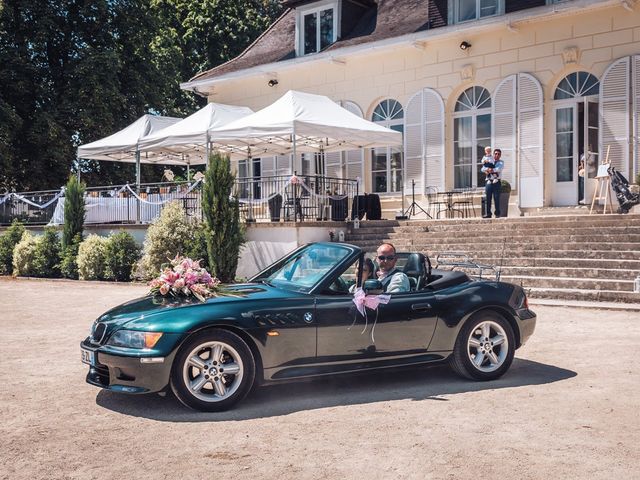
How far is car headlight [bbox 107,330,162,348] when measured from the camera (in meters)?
5.78

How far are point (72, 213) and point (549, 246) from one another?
1299 centimetres

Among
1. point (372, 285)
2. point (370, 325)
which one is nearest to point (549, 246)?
point (370, 325)

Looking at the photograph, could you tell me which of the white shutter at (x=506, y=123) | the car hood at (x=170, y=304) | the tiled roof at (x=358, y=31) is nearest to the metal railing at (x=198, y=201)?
the white shutter at (x=506, y=123)

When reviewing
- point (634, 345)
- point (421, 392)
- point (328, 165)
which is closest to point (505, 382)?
point (421, 392)

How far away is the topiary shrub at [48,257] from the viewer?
70.5 feet

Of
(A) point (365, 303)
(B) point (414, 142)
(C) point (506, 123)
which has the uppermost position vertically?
(C) point (506, 123)

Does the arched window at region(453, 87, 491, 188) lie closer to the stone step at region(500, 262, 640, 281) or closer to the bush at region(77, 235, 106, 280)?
the stone step at region(500, 262, 640, 281)

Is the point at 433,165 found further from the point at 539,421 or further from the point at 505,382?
the point at 539,421

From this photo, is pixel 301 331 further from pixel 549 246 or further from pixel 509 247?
pixel 509 247

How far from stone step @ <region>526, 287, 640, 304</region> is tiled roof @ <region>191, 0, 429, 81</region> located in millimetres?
10913

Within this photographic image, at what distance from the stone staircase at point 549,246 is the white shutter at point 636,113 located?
3554 millimetres

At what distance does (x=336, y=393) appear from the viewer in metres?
6.63

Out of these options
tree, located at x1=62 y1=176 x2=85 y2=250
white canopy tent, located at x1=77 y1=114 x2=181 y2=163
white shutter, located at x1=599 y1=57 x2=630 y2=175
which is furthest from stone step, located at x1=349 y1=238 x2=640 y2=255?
white canopy tent, located at x1=77 y1=114 x2=181 y2=163

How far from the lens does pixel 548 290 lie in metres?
13.7
